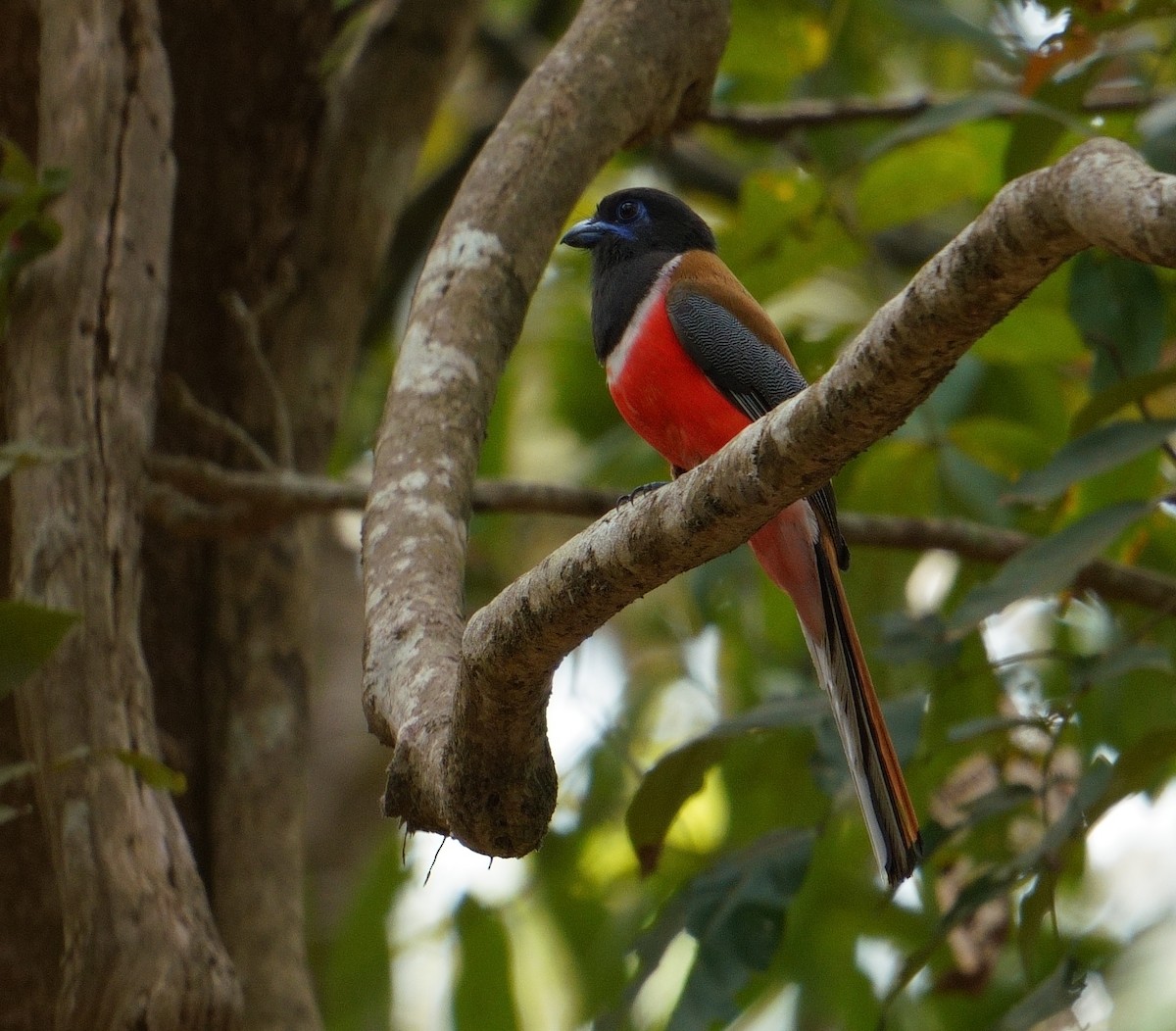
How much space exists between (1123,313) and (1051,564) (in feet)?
2.06

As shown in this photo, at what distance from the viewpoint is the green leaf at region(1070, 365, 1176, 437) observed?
282 cm

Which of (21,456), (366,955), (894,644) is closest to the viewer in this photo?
(21,456)

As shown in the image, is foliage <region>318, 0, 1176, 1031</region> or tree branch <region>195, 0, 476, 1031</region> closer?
foliage <region>318, 0, 1176, 1031</region>

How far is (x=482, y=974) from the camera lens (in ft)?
13.2

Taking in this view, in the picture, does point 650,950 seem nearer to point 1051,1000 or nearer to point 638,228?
point 1051,1000

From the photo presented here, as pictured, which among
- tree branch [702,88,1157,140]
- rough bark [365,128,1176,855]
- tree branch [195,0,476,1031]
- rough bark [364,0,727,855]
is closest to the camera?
rough bark [365,128,1176,855]

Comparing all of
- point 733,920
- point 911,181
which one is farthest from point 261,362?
point 911,181

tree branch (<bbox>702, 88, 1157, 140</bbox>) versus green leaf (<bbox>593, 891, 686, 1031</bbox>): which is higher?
tree branch (<bbox>702, 88, 1157, 140</bbox>)

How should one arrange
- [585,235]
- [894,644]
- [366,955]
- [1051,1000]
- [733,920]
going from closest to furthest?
[1051,1000]
[733,920]
[894,644]
[585,235]
[366,955]

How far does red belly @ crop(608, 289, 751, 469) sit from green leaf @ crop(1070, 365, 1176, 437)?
0.68 meters

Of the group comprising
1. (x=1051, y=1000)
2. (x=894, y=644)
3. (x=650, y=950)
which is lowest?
(x=1051, y=1000)

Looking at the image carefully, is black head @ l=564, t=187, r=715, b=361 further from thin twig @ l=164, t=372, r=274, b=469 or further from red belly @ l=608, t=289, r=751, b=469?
thin twig @ l=164, t=372, r=274, b=469

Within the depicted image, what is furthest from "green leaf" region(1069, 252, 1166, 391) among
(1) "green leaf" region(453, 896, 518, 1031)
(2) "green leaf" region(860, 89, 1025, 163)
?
(1) "green leaf" region(453, 896, 518, 1031)

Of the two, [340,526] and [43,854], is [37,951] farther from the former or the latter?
[340,526]
